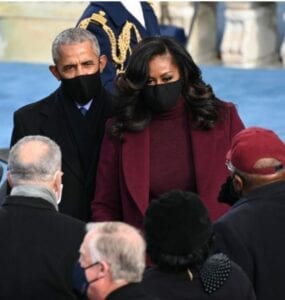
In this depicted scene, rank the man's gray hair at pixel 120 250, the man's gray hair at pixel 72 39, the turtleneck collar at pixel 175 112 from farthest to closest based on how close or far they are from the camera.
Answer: the man's gray hair at pixel 72 39
the turtleneck collar at pixel 175 112
the man's gray hair at pixel 120 250

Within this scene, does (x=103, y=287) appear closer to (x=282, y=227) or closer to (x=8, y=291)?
(x=8, y=291)

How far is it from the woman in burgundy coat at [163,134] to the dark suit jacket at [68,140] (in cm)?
20

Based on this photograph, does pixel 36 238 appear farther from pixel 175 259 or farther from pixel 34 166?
pixel 175 259

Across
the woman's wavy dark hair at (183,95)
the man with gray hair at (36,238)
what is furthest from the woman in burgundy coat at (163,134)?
the man with gray hair at (36,238)

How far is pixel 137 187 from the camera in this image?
4277mm

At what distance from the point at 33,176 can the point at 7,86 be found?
17.4 ft

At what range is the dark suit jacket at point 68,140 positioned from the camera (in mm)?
4559

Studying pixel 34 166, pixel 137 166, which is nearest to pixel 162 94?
pixel 137 166

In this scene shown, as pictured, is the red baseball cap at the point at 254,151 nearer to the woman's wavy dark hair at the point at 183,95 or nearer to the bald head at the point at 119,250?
the woman's wavy dark hair at the point at 183,95

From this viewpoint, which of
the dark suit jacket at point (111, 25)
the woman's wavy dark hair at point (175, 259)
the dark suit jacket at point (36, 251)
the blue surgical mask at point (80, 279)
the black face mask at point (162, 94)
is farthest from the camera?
the dark suit jacket at point (111, 25)

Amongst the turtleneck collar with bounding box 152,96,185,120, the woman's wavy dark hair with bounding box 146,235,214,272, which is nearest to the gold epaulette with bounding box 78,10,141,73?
the turtleneck collar with bounding box 152,96,185,120

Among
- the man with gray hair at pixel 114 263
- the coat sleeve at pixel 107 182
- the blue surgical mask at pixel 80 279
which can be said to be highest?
the man with gray hair at pixel 114 263

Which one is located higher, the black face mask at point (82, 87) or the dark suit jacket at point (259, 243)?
the black face mask at point (82, 87)

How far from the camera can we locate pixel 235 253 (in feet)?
11.9
